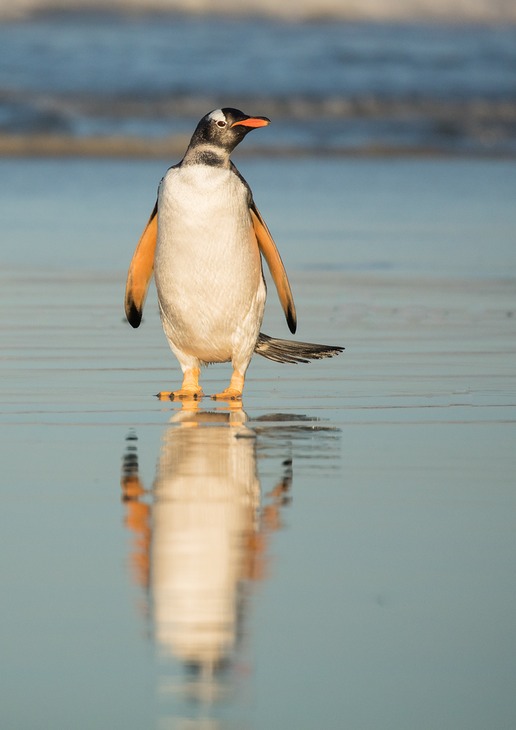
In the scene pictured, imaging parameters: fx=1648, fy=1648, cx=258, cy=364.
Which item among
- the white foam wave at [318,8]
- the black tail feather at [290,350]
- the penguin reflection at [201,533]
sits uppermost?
the white foam wave at [318,8]

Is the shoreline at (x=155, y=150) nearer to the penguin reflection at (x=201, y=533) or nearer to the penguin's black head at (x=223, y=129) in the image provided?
the penguin's black head at (x=223, y=129)

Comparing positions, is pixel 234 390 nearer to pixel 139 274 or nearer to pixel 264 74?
A: pixel 139 274

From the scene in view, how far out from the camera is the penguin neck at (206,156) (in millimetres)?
4906

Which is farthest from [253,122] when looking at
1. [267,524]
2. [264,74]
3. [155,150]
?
[264,74]

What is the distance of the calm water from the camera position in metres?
22.2

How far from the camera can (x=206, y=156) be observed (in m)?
4.92

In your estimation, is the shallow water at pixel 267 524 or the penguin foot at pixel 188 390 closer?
the shallow water at pixel 267 524

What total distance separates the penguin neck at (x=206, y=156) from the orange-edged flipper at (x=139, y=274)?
0.42 m

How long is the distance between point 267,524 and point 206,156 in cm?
187

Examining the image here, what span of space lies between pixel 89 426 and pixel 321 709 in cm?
220

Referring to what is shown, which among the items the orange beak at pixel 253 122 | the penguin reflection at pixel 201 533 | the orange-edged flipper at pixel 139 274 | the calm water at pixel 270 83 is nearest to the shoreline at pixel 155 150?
the calm water at pixel 270 83

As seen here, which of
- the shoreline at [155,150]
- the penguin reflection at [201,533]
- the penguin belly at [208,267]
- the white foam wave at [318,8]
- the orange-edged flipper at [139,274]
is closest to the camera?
the penguin reflection at [201,533]

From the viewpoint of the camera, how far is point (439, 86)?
28641 mm

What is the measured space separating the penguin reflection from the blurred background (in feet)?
49.7
